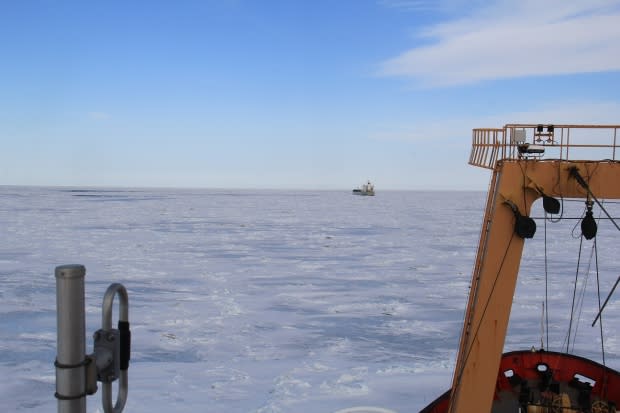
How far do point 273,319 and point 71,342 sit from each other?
9.90m

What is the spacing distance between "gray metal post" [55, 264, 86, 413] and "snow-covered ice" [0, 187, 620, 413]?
4.97 meters

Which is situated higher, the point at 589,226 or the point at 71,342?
the point at 589,226

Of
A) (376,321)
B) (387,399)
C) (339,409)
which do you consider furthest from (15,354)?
(376,321)

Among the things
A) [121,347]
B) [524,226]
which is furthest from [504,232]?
[121,347]

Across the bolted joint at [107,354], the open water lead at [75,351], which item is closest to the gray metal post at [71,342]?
the open water lead at [75,351]

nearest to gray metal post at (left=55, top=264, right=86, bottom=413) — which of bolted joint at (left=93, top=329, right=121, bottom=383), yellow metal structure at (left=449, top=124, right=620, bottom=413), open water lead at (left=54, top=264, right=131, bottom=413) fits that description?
open water lead at (left=54, top=264, right=131, bottom=413)

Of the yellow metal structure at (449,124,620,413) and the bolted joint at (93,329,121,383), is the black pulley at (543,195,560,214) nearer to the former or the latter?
the yellow metal structure at (449,124,620,413)

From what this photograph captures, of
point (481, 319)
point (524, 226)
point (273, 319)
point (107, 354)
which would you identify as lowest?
point (273, 319)

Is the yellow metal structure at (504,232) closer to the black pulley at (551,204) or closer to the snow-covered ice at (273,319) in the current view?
the black pulley at (551,204)

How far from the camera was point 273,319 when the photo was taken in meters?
11.9

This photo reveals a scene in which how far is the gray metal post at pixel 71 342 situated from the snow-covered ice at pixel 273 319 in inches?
A: 196

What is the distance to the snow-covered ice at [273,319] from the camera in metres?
7.65

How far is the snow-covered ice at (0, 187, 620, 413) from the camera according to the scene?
765 cm

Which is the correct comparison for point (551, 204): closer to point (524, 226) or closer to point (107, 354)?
point (524, 226)
